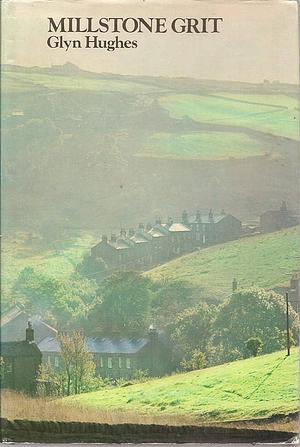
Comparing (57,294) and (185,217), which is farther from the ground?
(185,217)

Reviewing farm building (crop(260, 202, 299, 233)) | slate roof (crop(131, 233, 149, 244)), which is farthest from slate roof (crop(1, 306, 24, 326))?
farm building (crop(260, 202, 299, 233))

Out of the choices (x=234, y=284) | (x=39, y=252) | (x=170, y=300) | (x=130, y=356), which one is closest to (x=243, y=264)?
(x=234, y=284)

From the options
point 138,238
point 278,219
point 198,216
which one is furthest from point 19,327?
point 278,219

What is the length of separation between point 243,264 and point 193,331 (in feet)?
0.50

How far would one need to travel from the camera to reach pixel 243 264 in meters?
1.38

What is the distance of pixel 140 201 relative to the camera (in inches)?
54.6

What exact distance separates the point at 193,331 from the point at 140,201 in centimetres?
26

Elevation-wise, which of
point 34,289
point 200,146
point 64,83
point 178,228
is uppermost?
point 64,83

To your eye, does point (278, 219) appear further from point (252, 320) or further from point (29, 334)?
point (29, 334)

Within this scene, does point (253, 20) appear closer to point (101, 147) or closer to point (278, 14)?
point (278, 14)

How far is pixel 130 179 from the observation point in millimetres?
1385

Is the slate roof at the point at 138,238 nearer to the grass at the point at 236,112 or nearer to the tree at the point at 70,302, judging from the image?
the tree at the point at 70,302

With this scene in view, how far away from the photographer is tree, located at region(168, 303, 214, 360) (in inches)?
54.1

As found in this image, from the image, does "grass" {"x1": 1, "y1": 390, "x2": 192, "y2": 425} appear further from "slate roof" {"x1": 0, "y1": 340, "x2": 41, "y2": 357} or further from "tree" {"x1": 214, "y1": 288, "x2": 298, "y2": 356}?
"tree" {"x1": 214, "y1": 288, "x2": 298, "y2": 356}
